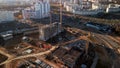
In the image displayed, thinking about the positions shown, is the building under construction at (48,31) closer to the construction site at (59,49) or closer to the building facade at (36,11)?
the construction site at (59,49)

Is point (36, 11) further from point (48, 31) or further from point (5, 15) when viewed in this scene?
point (48, 31)

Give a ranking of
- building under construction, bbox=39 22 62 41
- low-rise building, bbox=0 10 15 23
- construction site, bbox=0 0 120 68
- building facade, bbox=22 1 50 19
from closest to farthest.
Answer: construction site, bbox=0 0 120 68 < building under construction, bbox=39 22 62 41 < low-rise building, bbox=0 10 15 23 < building facade, bbox=22 1 50 19

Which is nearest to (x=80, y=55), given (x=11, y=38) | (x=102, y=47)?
(x=102, y=47)

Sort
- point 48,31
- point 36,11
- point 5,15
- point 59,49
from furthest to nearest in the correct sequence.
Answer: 1. point 36,11
2. point 5,15
3. point 48,31
4. point 59,49

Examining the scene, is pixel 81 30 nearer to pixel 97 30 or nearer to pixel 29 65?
pixel 97 30

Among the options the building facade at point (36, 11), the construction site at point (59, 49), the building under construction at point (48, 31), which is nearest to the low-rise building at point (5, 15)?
the building facade at point (36, 11)

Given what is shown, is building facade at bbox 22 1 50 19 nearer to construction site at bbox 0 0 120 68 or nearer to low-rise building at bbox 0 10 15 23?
low-rise building at bbox 0 10 15 23

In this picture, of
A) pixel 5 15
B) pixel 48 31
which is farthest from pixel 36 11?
pixel 48 31

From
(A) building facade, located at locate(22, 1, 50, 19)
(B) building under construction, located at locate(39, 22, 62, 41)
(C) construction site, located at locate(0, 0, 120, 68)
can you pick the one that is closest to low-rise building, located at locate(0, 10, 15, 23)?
(A) building facade, located at locate(22, 1, 50, 19)

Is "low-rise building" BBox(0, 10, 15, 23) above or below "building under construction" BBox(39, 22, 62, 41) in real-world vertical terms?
above
